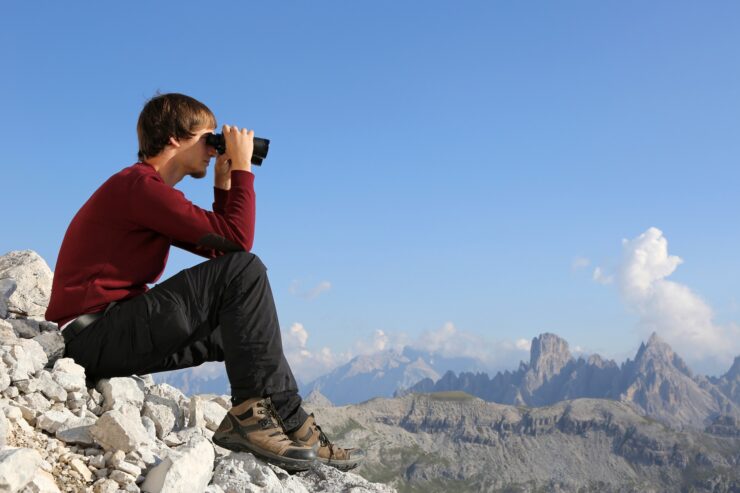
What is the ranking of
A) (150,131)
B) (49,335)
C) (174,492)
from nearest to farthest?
(174,492) → (150,131) → (49,335)

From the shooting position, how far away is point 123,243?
23.0 feet

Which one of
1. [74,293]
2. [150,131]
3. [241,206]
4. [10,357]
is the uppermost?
[150,131]

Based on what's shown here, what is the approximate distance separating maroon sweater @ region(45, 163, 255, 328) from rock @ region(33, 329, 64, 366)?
0.40 metres

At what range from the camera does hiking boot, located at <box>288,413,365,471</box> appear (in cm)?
720

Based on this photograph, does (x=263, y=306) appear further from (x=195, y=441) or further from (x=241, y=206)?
(x=195, y=441)

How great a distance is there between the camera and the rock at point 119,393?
24.4 ft

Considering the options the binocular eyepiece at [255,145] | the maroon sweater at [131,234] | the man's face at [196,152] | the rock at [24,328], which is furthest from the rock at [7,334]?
the binocular eyepiece at [255,145]

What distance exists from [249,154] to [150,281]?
1730 millimetres

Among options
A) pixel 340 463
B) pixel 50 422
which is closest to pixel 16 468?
pixel 50 422

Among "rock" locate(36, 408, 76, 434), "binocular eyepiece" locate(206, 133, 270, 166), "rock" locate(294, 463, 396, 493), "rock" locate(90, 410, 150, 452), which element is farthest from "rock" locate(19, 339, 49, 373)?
"rock" locate(294, 463, 396, 493)

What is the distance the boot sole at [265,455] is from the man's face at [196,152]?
2901 mm

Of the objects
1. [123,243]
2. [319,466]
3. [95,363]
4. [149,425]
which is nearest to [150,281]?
[123,243]

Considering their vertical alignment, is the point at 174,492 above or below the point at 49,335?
below

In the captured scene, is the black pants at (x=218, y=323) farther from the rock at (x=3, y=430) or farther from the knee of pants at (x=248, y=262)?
the rock at (x=3, y=430)
